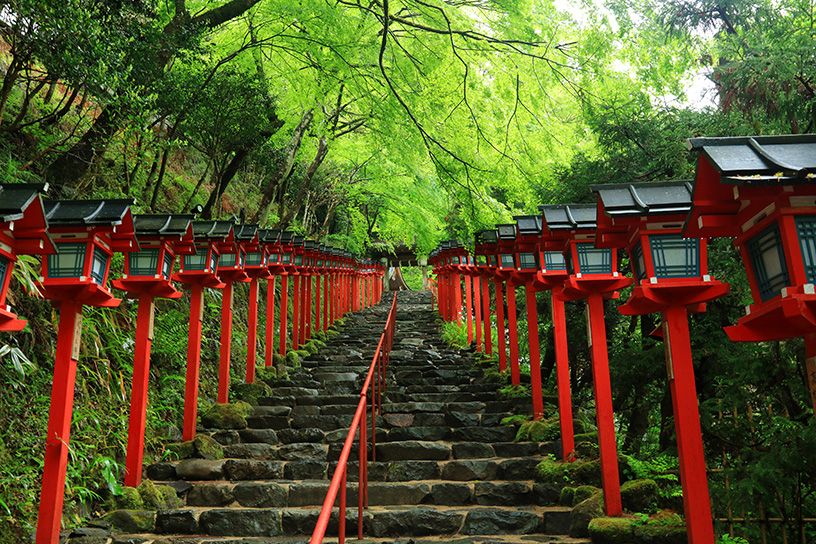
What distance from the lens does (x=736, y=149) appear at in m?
3.41

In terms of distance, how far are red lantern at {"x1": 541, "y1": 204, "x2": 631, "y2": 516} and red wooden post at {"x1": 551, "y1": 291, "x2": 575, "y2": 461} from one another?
748 mm

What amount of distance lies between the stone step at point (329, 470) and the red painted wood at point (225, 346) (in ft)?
6.35

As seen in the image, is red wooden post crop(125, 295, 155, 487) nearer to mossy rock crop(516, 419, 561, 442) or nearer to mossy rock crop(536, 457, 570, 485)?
mossy rock crop(536, 457, 570, 485)

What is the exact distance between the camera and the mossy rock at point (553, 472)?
7.08 meters

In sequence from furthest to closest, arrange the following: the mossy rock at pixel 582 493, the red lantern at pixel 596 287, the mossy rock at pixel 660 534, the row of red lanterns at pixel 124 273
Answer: the mossy rock at pixel 582 493, the red lantern at pixel 596 287, the mossy rock at pixel 660 534, the row of red lanterns at pixel 124 273


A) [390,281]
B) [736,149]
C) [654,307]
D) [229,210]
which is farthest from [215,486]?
[390,281]

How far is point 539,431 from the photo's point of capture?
28.0 feet

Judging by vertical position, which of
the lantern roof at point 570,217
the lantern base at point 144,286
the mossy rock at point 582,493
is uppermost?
the lantern roof at point 570,217

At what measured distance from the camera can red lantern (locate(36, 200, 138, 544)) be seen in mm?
4988

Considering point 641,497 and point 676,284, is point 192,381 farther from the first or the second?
point 676,284

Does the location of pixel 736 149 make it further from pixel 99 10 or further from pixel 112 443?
pixel 112 443

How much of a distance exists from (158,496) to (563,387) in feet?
16.8

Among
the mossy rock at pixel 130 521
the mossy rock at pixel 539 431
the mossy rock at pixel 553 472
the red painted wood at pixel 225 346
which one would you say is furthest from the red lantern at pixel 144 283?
the mossy rock at pixel 539 431

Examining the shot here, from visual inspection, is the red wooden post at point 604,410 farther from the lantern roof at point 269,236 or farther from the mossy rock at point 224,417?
the lantern roof at point 269,236
